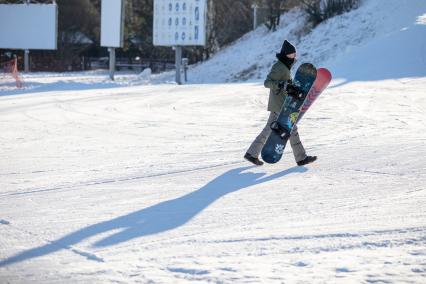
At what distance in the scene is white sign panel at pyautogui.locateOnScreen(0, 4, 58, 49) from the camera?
3403cm

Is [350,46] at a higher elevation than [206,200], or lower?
higher

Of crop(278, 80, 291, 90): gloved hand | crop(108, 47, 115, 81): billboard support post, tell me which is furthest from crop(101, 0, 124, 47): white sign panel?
crop(278, 80, 291, 90): gloved hand

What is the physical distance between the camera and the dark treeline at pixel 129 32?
38.0m

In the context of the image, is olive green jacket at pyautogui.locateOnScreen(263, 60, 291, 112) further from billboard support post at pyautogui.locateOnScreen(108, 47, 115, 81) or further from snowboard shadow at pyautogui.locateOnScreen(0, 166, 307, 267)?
billboard support post at pyautogui.locateOnScreen(108, 47, 115, 81)

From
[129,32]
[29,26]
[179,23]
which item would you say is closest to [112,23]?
[179,23]

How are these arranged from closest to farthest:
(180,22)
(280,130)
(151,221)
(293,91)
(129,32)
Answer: (151,221) < (293,91) < (280,130) < (180,22) < (129,32)

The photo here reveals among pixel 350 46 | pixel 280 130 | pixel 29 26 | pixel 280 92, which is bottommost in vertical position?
pixel 280 130

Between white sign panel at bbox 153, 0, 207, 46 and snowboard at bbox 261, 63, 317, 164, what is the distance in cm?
1912

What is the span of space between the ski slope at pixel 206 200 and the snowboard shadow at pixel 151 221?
0.02 m

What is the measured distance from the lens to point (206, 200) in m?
5.85

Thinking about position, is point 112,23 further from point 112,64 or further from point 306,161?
point 306,161

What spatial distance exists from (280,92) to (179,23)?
65.9 ft

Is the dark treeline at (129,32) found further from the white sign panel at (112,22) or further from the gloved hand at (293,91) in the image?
the gloved hand at (293,91)

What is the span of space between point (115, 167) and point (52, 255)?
3217 mm
